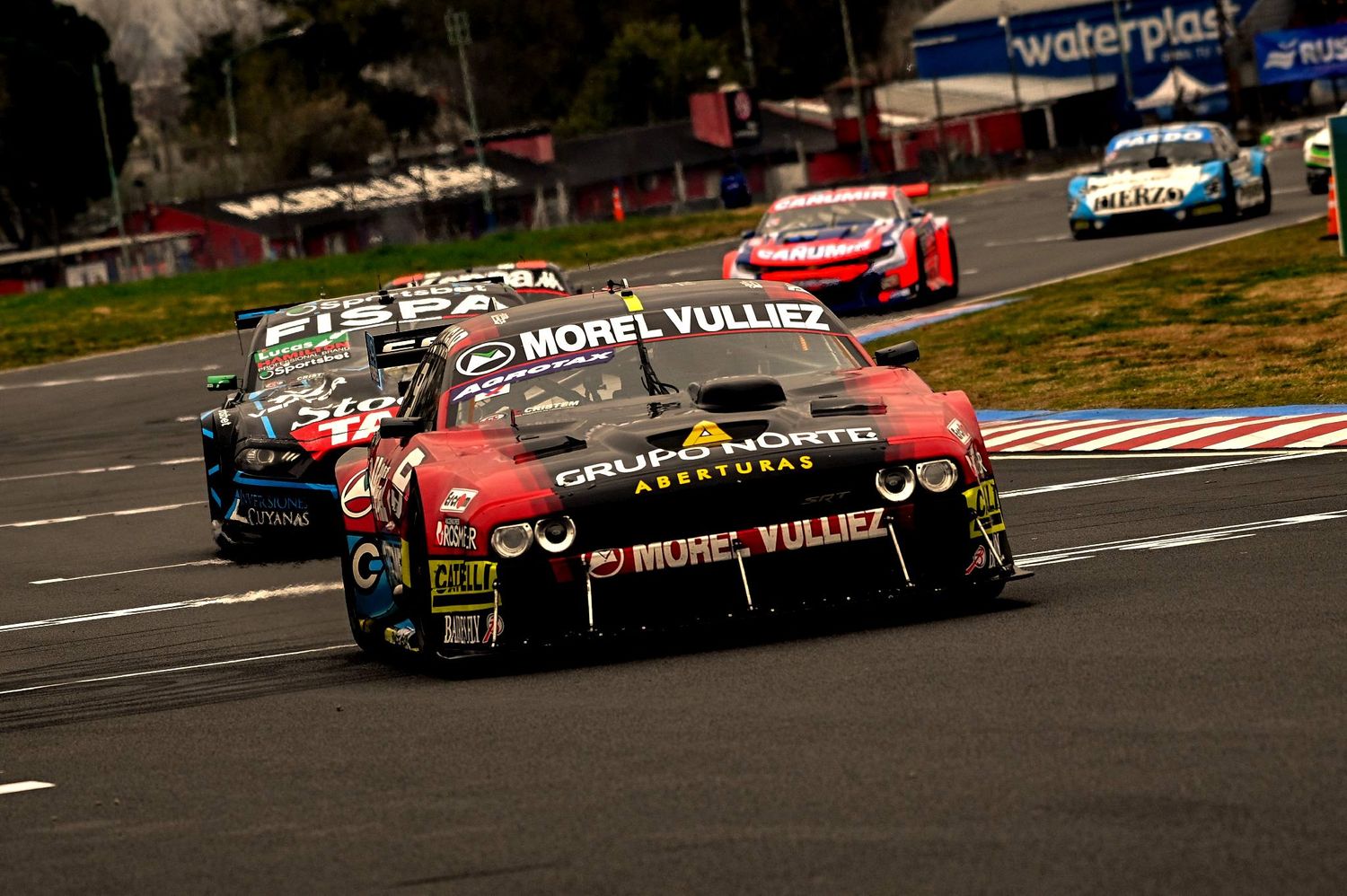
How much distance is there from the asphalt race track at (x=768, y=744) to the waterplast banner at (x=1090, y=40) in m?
83.1

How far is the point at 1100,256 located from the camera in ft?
93.2

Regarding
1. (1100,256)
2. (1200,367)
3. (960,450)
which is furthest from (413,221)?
(960,450)

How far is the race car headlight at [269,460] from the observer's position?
11.6 m

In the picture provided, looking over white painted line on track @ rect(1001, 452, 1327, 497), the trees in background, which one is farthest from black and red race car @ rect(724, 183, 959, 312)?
the trees in background

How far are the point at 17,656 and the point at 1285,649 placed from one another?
5.38m

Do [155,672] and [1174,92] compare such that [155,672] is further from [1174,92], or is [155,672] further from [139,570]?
[1174,92]

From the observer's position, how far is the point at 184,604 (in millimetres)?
10164

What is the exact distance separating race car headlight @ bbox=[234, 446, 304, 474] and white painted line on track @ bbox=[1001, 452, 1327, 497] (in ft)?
12.6

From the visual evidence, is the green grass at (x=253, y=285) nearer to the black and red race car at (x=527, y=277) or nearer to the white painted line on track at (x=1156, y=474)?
the black and red race car at (x=527, y=277)

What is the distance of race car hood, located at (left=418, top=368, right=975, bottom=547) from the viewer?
683 centimetres

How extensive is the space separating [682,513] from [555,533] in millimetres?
415

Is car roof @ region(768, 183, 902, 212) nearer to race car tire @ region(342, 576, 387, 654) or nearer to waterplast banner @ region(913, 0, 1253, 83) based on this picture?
race car tire @ region(342, 576, 387, 654)

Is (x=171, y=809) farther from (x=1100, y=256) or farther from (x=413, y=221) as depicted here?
(x=413, y=221)

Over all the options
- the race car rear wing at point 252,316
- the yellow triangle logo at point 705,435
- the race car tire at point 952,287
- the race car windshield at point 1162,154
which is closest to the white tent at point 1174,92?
the race car windshield at point 1162,154
